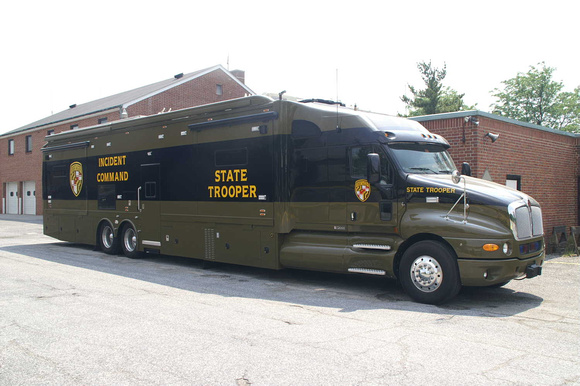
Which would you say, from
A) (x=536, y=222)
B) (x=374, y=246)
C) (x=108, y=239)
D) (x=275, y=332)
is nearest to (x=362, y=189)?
(x=374, y=246)

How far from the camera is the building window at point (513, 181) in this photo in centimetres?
1394

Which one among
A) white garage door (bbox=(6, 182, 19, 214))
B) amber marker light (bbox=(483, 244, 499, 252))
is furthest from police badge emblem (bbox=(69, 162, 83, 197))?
white garage door (bbox=(6, 182, 19, 214))

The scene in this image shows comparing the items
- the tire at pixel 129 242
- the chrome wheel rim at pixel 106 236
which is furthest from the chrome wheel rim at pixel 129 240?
the chrome wheel rim at pixel 106 236

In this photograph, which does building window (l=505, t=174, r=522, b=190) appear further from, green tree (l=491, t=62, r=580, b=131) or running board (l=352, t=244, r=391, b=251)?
green tree (l=491, t=62, r=580, b=131)

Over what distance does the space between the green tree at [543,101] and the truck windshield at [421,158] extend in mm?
47478

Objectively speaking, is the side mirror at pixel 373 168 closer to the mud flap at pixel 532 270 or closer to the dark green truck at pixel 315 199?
the dark green truck at pixel 315 199

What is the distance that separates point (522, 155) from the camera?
47.8ft

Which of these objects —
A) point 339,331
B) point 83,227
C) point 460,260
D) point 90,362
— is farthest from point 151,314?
point 83,227

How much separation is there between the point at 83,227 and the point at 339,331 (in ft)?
35.8

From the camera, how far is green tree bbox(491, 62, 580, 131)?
51.0 m

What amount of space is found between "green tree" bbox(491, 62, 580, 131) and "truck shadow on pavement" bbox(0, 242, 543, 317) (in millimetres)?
47745

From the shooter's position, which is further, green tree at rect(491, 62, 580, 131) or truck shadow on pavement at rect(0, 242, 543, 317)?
green tree at rect(491, 62, 580, 131)

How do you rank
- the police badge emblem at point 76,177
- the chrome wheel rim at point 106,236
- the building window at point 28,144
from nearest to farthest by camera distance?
the chrome wheel rim at point 106,236 → the police badge emblem at point 76,177 → the building window at point 28,144

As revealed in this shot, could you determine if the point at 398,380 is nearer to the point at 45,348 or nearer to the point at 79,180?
the point at 45,348
